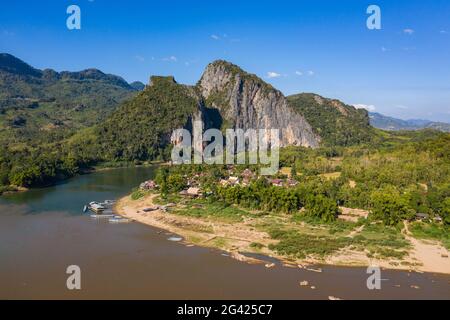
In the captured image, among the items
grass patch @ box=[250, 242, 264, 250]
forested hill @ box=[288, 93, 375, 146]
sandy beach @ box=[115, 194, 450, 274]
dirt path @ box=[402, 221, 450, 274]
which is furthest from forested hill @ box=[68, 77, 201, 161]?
dirt path @ box=[402, 221, 450, 274]

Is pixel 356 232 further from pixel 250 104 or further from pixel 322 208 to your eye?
pixel 250 104

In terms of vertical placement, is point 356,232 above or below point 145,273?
above

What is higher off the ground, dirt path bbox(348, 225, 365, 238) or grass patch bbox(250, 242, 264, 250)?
dirt path bbox(348, 225, 365, 238)

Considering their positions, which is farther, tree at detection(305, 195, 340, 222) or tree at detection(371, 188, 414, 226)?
tree at detection(305, 195, 340, 222)

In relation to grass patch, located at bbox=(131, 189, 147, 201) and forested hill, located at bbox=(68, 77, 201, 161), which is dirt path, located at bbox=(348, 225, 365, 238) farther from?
forested hill, located at bbox=(68, 77, 201, 161)

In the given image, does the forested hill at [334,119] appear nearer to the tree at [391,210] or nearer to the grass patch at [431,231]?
the tree at [391,210]

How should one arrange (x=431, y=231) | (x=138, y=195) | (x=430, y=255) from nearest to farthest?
1. (x=430, y=255)
2. (x=431, y=231)
3. (x=138, y=195)

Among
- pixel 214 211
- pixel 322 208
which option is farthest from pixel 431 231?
pixel 214 211
